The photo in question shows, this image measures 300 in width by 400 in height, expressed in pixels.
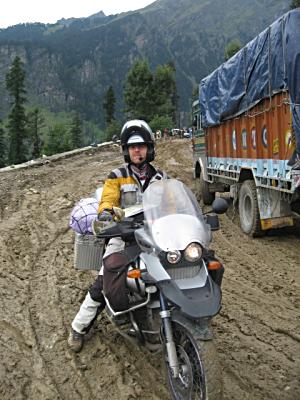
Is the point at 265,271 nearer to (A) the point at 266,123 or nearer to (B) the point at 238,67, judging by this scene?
(A) the point at 266,123

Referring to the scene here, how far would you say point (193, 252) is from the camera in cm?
324

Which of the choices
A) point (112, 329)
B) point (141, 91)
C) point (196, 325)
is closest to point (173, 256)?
point (196, 325)

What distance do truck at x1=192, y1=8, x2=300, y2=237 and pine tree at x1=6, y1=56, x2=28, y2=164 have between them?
52493mm

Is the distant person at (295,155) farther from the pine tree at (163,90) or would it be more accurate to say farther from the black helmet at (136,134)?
the pine tree at (163,90)

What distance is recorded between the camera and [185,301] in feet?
10.2

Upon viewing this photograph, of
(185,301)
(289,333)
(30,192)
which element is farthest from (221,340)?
(30,192)

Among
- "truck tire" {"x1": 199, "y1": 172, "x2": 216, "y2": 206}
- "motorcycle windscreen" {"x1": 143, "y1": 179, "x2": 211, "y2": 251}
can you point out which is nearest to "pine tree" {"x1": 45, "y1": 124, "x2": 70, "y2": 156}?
"truck tire" {"x1": 199, "y1": 172, "x2": 216, "y2": 206}

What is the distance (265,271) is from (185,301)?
156 inches

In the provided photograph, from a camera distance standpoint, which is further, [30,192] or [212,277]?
[30,192]

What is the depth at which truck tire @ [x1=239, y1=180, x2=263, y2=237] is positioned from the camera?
27.9 ft

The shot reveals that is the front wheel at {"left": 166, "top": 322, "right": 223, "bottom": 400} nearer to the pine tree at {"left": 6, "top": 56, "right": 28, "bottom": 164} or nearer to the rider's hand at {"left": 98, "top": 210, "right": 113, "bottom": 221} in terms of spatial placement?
the rider's hand at {"left": 98, "top": 210, "right": 113, "bottom": 221}

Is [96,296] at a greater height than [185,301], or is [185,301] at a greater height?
[185,301]

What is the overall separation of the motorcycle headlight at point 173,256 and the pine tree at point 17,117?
59.2 meters

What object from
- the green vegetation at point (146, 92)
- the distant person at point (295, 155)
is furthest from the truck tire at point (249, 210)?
the green vegetation at point (146, 92)
